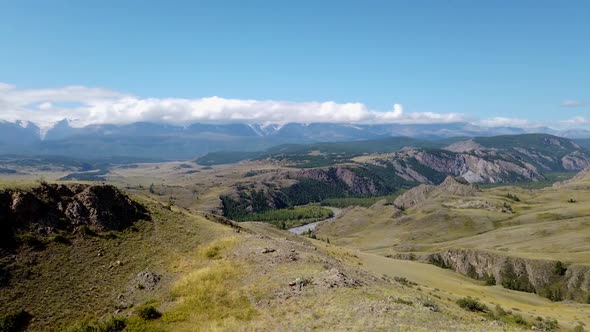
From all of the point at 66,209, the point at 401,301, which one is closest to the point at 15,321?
the point at 66,209

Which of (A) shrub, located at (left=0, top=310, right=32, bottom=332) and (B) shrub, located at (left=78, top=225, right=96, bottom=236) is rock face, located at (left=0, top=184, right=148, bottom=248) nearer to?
(B) shrub, located at (left=78, top=225, right=96, bottom=236)

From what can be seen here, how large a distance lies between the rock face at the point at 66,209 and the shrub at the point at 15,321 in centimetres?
1349

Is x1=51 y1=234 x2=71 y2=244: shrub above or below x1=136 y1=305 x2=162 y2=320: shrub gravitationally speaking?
above

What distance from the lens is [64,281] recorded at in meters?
50.6

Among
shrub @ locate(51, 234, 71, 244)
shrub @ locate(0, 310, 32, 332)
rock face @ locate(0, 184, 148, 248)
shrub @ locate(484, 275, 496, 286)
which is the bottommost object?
shrub @ locate(484, 275, 496, 286)

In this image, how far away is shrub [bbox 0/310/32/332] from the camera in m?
42.8

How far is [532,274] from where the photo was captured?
541 ft

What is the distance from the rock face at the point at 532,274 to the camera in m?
146

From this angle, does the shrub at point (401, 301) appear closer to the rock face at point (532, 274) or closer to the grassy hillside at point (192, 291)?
the grassy hillside at point (192, 291)

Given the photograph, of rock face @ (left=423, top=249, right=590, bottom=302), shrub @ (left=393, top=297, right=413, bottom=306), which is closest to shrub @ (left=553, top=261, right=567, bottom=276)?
rock face @ (left=423, top=249, right=590, bottom=302)

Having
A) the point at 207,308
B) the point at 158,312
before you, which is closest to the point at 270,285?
the point at 207,308

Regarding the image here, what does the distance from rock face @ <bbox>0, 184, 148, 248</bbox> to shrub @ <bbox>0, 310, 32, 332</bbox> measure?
1349 cm

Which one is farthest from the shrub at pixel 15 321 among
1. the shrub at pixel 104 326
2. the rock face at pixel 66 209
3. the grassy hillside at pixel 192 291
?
the rock face at pixel 66 209

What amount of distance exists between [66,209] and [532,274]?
165 meters
